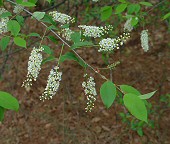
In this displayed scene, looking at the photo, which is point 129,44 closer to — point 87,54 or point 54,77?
point 87,54

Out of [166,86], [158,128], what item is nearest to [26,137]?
[158,128]

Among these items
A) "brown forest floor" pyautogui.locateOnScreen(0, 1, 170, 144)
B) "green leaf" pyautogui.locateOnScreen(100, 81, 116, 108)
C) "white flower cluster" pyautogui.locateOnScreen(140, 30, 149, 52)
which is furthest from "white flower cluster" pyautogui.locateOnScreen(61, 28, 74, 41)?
"brown forest floor" pyautogui.locateOnScreen(0, 1, 170, 144)

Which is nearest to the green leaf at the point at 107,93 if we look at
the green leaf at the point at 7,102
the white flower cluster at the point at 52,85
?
the white flower cluster at the point at 52,85

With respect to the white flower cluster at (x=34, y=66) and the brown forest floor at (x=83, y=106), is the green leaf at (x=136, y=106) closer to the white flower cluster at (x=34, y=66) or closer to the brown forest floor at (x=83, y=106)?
the white flower cluster at (x=34, y=66)

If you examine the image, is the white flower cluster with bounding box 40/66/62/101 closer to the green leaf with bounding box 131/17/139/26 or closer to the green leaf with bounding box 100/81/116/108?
the green leaf with bounding box 100/81/116/108

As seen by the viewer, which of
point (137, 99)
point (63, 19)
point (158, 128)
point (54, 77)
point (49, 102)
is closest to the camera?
point (137, 99)

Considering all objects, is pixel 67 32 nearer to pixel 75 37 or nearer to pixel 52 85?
pixel 75 37

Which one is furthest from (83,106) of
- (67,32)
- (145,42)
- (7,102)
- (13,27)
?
(7,102)
